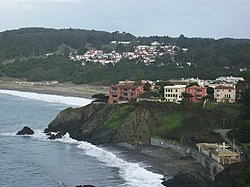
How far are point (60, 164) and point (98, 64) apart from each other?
280 ft

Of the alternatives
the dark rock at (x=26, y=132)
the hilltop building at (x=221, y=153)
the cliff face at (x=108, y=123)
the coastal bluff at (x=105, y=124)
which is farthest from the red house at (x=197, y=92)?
the hilltop building at (x=221, y=153)

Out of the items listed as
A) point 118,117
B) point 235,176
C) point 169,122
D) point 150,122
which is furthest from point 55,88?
point 235,176

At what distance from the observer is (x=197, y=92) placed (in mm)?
46594

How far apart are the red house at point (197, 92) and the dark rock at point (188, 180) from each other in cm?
1848

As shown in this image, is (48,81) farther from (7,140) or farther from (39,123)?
(7,140)

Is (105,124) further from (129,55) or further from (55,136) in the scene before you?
(129,55)

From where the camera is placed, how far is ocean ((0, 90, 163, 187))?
29.4 meters

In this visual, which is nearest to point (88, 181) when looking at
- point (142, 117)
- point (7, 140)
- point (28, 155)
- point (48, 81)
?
point (28, 155)

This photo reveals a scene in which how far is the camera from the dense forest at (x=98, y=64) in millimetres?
88000

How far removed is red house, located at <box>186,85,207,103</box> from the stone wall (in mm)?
9453

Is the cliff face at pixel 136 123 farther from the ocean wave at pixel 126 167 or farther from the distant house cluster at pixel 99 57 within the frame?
the distant house cluster at pixel 99 57

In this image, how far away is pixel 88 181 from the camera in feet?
95.7

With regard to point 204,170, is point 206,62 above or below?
above

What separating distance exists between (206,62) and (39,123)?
153 feet
